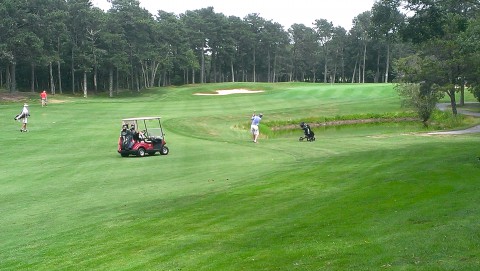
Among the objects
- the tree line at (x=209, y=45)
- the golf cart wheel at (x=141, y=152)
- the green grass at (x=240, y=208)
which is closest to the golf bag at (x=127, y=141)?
the golf cart wheel at (x=141, y=152)

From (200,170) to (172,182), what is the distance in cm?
278

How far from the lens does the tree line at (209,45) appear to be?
20.5 m

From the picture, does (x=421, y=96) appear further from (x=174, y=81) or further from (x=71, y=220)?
(x=174, y=81)

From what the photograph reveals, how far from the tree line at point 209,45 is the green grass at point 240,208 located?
5.70 m

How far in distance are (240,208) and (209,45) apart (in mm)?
119246

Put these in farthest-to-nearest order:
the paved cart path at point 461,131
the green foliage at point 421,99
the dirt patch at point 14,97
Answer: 1. the dirt patch at point 14,97
2. the green foliage at point 421,99
3. the paved cart path at point 461,131

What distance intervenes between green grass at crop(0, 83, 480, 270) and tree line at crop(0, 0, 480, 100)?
5702 mm

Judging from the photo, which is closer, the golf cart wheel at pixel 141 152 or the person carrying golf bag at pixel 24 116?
the golf cart wheel at pixel 141 152

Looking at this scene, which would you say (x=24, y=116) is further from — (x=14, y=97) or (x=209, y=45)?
(x=209, y=45)

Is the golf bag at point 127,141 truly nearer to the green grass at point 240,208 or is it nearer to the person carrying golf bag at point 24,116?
the green grass at point 240,208

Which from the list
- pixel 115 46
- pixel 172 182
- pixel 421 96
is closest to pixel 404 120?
pixel 421 96

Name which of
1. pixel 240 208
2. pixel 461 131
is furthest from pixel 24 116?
pixel 461 131

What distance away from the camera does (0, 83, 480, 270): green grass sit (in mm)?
7973

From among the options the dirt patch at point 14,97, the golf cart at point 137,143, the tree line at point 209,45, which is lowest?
the golf cart at point 137,143
